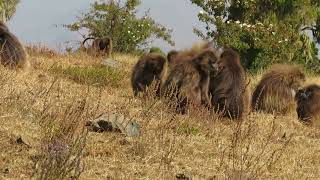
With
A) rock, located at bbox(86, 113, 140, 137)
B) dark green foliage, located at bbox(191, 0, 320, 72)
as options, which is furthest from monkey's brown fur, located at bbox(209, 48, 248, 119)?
dark green foliage, located at bbox(191, 0, 320, 72)

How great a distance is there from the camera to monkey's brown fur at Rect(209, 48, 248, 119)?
37.2 ft

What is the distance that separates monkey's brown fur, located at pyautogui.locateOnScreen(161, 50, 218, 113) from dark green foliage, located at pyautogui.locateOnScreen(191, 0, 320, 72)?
1694cm

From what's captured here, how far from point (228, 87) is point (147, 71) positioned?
2570 millimetres

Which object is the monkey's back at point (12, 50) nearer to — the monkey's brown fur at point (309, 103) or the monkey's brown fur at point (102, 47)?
the monkey's brown fur at point (309, 103)

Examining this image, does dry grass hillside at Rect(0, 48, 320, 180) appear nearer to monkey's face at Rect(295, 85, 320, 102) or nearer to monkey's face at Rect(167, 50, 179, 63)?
monkey's face at Rect(167, 50, 179, 63)

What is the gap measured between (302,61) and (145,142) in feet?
91.6

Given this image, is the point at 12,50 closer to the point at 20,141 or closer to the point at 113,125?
the point at 113,125

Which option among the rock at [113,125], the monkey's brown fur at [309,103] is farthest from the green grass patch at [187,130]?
the monkey's brown fur at [309,103]

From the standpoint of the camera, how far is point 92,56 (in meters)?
20.7

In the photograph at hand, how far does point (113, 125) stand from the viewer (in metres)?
7.41

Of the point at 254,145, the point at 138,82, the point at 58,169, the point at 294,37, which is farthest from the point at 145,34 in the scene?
the point at 58,169

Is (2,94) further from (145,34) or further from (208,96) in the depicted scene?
(145,34)

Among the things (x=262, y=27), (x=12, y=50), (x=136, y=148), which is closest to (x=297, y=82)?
(x=12, y=50)

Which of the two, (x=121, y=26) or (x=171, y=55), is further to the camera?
(x=121, y=26)
